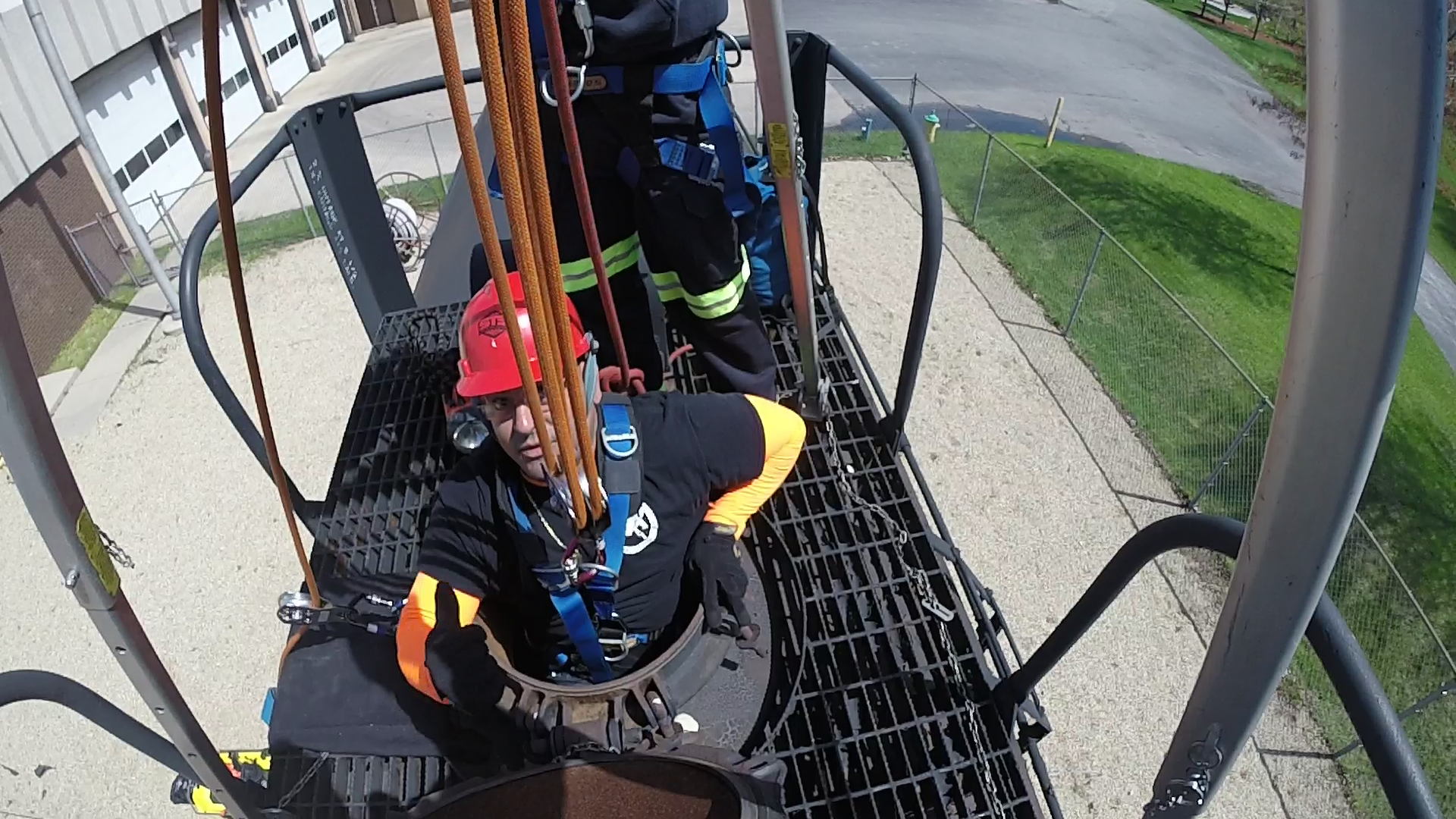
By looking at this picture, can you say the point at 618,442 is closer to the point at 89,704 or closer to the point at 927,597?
the point at 927,597

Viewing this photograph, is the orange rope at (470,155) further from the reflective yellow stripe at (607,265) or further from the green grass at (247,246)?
the green grass at (247,246)

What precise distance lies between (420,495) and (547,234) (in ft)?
7.07

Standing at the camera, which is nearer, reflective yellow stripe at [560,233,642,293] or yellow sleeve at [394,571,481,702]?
yellow sleeve at [394,571,481,702]

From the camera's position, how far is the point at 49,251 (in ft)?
35.0

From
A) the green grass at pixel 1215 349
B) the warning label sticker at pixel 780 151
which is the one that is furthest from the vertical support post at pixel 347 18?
the warning label sticker at pixel 780 151

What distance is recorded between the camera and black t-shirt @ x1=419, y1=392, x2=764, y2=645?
2.30 m

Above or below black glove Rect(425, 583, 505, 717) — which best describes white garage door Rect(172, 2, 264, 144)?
below

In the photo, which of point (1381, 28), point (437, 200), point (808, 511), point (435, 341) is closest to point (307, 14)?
point (437, 200)

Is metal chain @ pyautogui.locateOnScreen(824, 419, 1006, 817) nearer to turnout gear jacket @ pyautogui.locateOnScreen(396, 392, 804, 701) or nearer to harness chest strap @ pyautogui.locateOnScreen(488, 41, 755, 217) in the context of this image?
turnout gear jacket @ pyautogui.locateOnScreen(396, 392, 804, 701)

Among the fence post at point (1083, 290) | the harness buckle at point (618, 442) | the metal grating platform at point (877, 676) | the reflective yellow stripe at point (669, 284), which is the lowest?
the fence post at point (1083, 290)

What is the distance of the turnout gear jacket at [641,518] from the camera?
228 centimetres

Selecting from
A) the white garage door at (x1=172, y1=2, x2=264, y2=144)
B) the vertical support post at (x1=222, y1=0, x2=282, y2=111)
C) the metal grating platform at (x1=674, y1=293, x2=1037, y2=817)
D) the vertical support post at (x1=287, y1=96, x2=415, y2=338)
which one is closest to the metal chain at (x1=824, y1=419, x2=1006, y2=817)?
the metal grating platform at (x1=674, y1=293, x2=1037, y2=817)

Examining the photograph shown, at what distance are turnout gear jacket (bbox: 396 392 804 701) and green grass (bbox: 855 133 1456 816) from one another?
17.8 feet

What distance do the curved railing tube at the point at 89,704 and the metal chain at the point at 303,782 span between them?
613 millimetres
